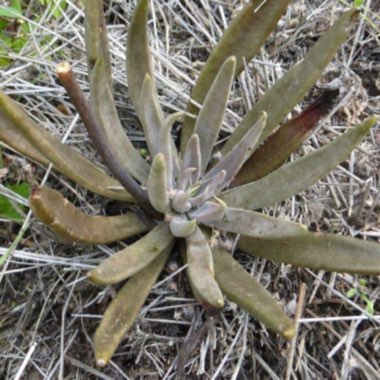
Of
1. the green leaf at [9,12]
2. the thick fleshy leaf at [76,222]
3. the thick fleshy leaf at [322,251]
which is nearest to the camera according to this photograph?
the thick fleshy leaf at [76,222]

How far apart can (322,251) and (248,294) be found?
0.23 metres

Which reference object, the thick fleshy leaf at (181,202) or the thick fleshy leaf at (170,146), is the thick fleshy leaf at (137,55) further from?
the thick fleshy leaf at (181,202)

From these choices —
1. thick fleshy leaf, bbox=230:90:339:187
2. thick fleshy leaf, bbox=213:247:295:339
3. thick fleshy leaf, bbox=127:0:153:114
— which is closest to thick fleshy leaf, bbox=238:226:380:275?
thick fleshy leaf, bbox=213:247:295:339

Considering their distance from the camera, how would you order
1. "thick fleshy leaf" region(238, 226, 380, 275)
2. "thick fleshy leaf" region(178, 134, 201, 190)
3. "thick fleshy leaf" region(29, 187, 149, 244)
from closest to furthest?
"thick fleshy leaf" region(29, 187, 149, 244), "thick fleshy leaf" region(238, 226, 380, 275), "thick fleshy leaf" region(178, 134, 201, 190)

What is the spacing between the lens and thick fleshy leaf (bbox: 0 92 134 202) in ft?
4.73

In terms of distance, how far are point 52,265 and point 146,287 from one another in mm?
318

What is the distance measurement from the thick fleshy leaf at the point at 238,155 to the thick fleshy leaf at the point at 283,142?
24 millimetres

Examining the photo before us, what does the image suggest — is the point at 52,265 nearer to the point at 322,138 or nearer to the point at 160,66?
the point at 160,66

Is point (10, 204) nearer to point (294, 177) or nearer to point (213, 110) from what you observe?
point (213, 110)

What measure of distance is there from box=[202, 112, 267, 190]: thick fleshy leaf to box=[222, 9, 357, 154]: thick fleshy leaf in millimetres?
149

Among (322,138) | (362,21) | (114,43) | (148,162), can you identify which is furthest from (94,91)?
(362,21)

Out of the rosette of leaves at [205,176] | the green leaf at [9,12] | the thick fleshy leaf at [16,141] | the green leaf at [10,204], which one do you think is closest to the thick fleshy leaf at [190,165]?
the rosette of leaves at [205,176]

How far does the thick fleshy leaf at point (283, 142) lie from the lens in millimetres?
1620

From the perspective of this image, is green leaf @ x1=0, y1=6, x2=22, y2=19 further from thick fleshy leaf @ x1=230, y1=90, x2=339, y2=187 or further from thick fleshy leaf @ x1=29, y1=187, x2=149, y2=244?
A: thick fleshy leaf @ x1=230, y1=90, x2=339, y2=187
